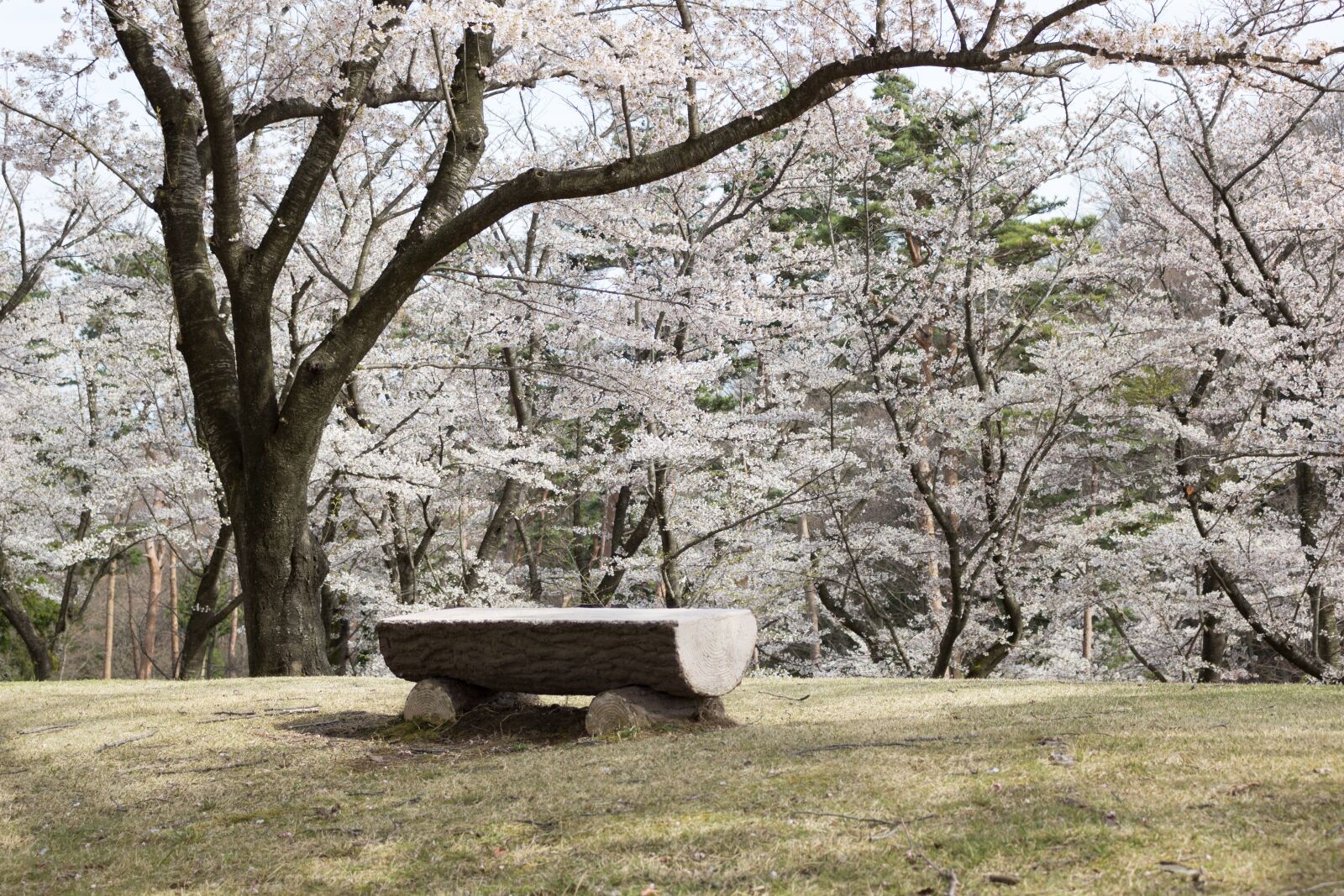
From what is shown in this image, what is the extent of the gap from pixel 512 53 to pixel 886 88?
867cm

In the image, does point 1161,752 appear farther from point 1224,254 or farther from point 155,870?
point 1224,254

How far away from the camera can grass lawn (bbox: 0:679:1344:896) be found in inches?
90.4

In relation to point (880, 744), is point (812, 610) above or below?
above

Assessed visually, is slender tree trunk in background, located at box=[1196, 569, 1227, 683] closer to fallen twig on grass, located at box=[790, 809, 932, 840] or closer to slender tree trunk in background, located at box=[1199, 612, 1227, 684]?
slender tree trunk in background, located at box=[1199, 612, 1227, 684]

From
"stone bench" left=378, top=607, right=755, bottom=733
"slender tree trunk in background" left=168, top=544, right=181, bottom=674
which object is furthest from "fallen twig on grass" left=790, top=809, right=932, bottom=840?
"slender tree trunk in background" left=168, top=544, right=181, bottom=674

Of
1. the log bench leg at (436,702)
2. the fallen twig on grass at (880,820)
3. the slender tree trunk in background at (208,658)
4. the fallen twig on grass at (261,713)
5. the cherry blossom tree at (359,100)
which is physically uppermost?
the cherry blossom tree at (359,100)

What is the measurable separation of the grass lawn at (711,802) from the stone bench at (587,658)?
0.59ft

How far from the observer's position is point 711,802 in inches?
118

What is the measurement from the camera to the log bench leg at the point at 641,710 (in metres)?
4.37

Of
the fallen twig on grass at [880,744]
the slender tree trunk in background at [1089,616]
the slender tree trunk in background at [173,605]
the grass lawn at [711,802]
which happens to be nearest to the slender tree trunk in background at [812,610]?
the slender tree trunk in background at [1089,616]

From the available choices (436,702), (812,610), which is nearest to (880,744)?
(436,702)

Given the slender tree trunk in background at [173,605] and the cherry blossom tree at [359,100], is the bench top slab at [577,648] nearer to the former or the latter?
the cherry blossom tree at [359,100]

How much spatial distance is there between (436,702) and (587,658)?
2.86 ft

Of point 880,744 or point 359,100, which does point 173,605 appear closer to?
point 359,100
